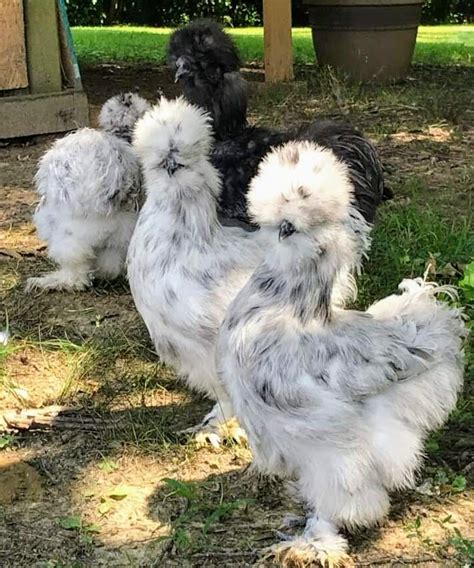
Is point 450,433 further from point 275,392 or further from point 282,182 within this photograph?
point 282,182

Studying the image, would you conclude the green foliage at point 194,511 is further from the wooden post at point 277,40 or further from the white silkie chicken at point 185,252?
the wooden post at point 277,40

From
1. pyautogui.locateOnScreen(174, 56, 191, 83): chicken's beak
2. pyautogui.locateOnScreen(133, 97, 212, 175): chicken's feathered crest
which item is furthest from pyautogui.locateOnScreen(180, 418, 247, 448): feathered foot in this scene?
pyautogui.locateOnScreen(174, 56, 191, 83): chicken's beak

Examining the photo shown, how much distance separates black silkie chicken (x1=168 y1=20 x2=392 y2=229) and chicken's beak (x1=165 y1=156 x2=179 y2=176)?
0.94m

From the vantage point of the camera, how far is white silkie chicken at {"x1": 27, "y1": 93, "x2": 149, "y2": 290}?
388cm

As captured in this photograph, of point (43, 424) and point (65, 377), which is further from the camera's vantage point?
point (65, 377)

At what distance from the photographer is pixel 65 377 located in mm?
3383

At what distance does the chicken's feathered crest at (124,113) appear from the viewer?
4070mm

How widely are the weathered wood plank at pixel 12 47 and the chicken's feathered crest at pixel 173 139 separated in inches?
156

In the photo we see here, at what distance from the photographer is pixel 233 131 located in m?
4.06

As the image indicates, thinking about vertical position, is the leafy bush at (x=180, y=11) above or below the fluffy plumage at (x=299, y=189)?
below

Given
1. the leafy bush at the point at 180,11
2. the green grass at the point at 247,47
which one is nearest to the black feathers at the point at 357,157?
the green grass at the point at 247,47

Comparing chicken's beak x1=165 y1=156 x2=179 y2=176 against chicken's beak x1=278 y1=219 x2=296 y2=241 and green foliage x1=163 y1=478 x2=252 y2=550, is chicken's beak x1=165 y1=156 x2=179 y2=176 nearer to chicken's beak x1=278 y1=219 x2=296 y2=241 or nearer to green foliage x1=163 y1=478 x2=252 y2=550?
chicken's beak x1=278 y1=219 x2=296 y2=241

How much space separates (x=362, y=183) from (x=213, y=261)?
1.19m

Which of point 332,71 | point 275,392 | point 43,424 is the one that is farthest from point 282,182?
point 332,71
